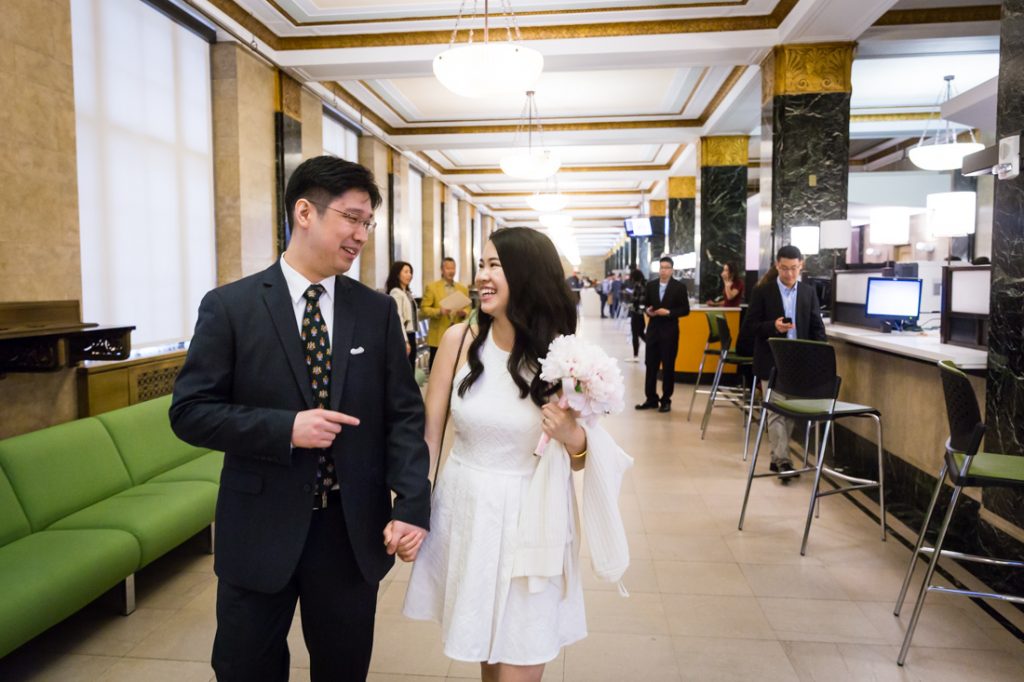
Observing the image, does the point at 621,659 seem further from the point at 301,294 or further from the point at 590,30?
the point at 590,30

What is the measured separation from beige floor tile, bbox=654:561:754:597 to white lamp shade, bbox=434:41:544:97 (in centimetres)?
379

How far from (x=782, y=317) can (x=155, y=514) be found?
437cm

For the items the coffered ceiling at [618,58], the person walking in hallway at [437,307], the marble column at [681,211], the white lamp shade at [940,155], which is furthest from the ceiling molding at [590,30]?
the marble column at [681,211]

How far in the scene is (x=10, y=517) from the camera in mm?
2984

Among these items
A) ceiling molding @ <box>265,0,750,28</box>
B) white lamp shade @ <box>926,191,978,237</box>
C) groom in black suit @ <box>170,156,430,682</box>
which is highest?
ceiling molding @ <box>265,0,750,28</box>

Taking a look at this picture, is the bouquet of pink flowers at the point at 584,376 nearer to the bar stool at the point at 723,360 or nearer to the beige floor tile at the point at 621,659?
the beige floor tile at the point at 621,659

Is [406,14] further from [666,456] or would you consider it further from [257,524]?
[257,524]

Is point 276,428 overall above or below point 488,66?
below

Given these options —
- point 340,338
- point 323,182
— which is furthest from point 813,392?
point 323,182

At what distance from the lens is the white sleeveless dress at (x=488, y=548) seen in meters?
1.82

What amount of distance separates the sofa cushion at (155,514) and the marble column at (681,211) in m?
12.9

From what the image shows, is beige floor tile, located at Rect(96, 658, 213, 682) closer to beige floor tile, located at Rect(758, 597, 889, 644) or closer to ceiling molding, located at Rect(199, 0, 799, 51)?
beige floor tile, located at Rect(758, 597, 889, 644)

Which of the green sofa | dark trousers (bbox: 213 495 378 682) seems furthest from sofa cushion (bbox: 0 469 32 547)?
dark trousers (bbox: 213 495 378 682)

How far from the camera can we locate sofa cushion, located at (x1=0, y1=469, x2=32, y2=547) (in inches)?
116
